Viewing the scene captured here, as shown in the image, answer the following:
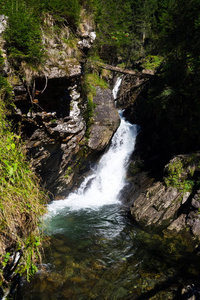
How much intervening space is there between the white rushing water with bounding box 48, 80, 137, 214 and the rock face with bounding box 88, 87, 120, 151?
1876mm

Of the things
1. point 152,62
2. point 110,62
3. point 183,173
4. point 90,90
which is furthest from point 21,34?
point 110,62

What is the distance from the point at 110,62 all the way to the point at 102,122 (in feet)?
36.0

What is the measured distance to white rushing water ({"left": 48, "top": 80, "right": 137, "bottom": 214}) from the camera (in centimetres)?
923

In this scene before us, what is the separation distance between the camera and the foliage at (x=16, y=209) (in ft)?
8.70

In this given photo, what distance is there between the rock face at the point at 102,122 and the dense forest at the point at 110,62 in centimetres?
239

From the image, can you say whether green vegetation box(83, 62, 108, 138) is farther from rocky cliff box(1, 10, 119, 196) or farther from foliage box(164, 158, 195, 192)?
foliage box(164, 158, 195, 192)

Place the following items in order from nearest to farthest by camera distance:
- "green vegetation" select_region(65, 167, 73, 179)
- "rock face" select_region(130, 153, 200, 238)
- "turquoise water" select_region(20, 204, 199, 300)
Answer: "turquoise water" select_region(20, 204, 199, 300) < "rock face" select_region(130, 153, 200, 238) < "green vegetation" select_region(65, 167, 73, 179)

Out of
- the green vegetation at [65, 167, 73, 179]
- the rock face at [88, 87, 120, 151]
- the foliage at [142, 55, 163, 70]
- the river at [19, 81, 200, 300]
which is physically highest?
the foliage at [142, 55, 163, 70]

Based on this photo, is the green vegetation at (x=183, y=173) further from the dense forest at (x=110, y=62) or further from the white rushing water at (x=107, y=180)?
the white rushing water at (x=107, y=180)

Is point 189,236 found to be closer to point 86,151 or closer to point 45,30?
point 86,151

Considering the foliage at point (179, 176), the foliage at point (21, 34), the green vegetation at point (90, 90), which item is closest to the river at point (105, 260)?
the foliage at point (179, 176)

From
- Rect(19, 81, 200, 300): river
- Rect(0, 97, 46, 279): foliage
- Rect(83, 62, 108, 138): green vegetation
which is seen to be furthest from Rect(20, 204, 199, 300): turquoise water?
Rect(83, 62, 108, 138): green vegetation

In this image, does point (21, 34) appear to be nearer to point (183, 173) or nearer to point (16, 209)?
point (16, 209)

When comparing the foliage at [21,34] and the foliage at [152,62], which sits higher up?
the foliage at [152,62]
